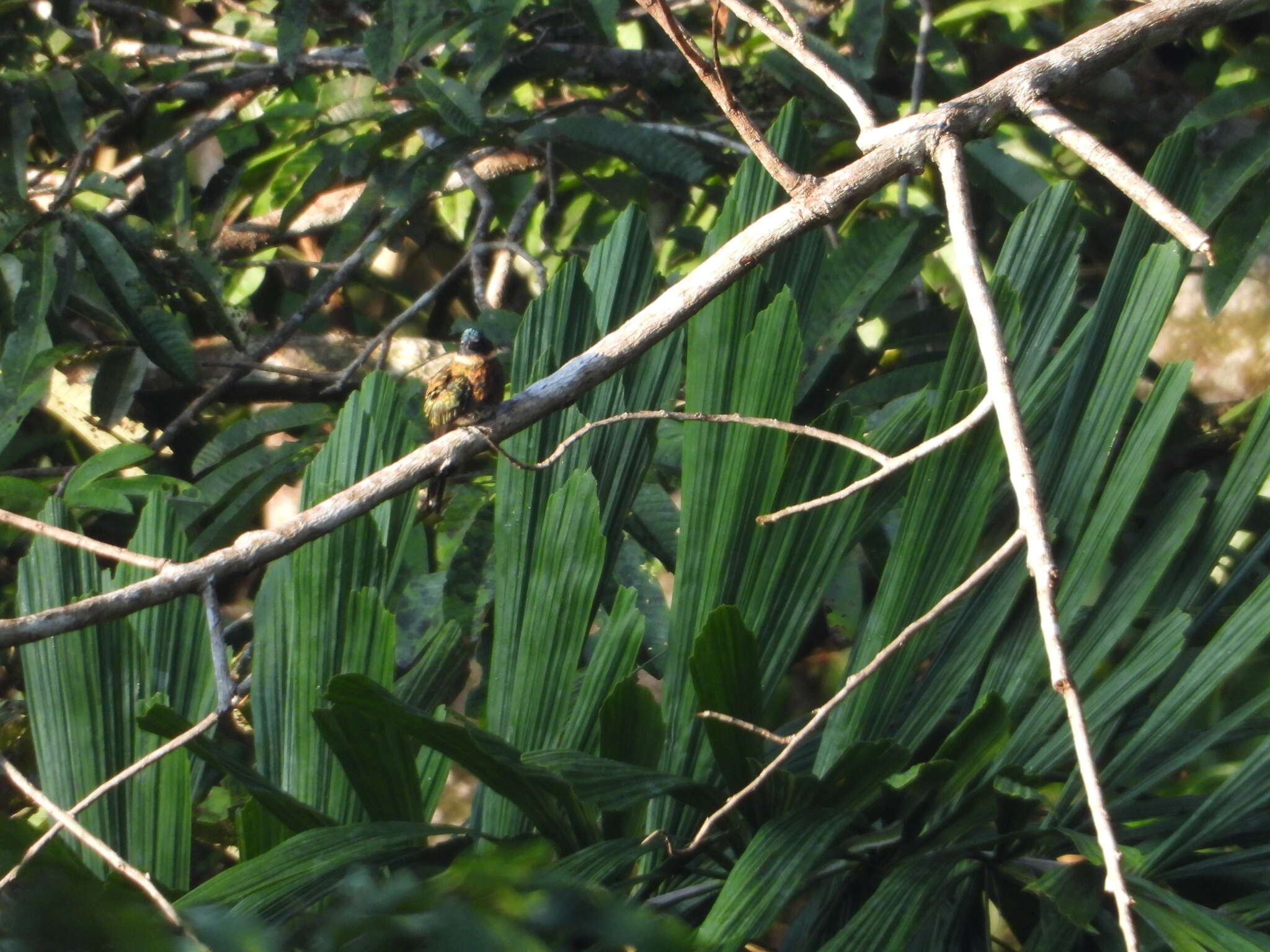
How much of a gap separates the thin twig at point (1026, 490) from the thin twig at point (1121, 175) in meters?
0.12

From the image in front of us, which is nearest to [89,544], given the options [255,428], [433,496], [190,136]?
[433,496]

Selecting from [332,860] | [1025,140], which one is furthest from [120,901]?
[1025,140]

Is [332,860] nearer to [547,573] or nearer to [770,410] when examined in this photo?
[547,573]

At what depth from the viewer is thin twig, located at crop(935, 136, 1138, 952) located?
3.09 feet

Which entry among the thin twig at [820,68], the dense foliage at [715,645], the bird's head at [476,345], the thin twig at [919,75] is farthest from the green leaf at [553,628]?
the thin twig at [919,75]

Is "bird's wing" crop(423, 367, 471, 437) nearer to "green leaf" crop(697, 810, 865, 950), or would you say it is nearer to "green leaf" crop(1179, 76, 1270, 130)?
"green leaf" crop(697, 810, 865, 950)

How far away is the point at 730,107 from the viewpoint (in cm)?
159

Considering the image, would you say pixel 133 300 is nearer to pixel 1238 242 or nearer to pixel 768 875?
pixel 768 875

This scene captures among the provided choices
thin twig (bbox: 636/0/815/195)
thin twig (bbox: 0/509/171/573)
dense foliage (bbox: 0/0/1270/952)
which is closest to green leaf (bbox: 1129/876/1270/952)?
dense foliage (bbox: 0/0/1270/952)

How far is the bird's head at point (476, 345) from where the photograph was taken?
2771 millimetres

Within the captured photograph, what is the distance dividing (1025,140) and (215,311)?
217 centimetres

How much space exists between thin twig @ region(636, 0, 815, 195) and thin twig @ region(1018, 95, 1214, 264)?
297 mm

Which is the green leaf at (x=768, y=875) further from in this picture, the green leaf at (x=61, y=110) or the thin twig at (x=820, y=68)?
the green leaf at (x=61, y=110)

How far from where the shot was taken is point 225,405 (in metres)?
3.75
